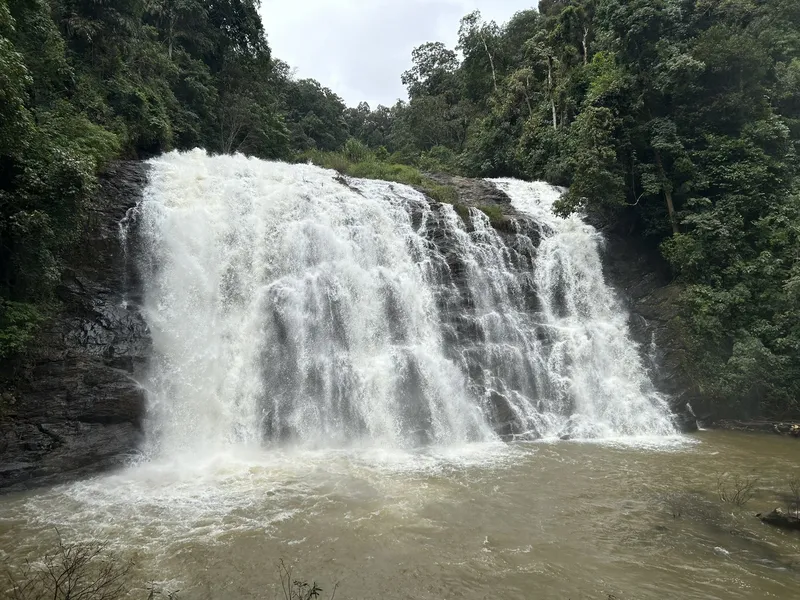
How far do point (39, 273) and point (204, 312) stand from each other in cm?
339

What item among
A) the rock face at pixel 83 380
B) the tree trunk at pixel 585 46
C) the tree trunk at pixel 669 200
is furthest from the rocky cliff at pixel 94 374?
the tree trunk at pixel 585 46

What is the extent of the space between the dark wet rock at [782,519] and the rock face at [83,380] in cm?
1108

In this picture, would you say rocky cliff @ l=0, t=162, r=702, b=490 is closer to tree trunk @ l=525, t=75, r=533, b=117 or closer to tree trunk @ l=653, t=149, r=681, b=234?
tree trunk @ l=653, t=149, r=681, b=234

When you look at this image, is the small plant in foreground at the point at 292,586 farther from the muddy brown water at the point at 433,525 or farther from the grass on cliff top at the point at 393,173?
the grass on cliff top at the point at 393,173

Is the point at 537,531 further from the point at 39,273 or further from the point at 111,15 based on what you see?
the point at 111,15

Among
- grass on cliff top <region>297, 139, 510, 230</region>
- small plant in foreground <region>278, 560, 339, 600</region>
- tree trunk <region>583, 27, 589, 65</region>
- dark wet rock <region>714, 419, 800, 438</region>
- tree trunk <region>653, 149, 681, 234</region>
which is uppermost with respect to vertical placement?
tree trunk <region>583, 27, 589, 65</region>

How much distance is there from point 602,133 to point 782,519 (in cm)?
1319

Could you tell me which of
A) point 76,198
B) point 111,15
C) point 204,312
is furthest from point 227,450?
point 111,15

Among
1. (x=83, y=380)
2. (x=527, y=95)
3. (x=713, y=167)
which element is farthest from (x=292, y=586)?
(x=527, y=95)

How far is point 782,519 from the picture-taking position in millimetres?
6867

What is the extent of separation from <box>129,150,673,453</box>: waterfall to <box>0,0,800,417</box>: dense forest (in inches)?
88.3

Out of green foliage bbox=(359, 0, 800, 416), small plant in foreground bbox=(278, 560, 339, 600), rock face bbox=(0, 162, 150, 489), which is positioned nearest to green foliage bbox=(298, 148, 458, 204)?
green foliage bbox=(359, 0, 800, 416)

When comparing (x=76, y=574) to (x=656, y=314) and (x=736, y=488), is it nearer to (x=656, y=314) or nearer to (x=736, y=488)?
(x=736, y=488)

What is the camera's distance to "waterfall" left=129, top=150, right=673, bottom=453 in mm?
11148
